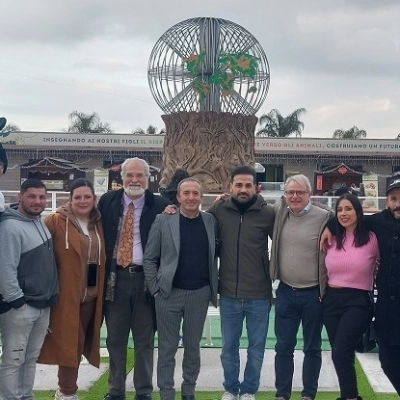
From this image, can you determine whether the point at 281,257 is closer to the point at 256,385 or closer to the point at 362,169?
the point at 256,385

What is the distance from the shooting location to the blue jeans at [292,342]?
185 inches

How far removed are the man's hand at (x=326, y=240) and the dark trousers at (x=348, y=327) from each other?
0.95 ft

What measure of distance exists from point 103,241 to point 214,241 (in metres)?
0.79

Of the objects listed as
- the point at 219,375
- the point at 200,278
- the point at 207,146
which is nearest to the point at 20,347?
the point at 200,278

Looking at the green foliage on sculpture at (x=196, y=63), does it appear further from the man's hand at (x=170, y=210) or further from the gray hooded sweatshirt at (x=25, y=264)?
the gray hooded sweatshirt at (x=25, y=264)

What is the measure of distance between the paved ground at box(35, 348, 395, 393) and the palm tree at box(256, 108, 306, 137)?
32168mm

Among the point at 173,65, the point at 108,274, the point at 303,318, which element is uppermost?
the point at 173,65

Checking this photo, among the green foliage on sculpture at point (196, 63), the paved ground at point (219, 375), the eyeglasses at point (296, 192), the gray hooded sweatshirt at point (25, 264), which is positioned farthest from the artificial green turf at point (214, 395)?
the green foliage on sculpture at point (196, 63)

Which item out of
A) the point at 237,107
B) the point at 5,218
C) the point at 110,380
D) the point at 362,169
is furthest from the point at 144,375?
the point at 362,169

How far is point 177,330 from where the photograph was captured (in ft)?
15.5

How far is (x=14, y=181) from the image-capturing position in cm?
2977

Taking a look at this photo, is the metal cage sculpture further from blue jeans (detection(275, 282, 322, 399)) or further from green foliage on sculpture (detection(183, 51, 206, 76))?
blue jeans (detection(275, 282, 322, 399))

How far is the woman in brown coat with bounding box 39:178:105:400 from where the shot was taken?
15.0ft

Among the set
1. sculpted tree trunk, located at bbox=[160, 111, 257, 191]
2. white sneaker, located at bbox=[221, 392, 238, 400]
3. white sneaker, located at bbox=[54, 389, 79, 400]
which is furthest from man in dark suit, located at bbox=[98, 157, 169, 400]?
sculpted tree trunk, located at bbox=[160, 111, 257, 191]
